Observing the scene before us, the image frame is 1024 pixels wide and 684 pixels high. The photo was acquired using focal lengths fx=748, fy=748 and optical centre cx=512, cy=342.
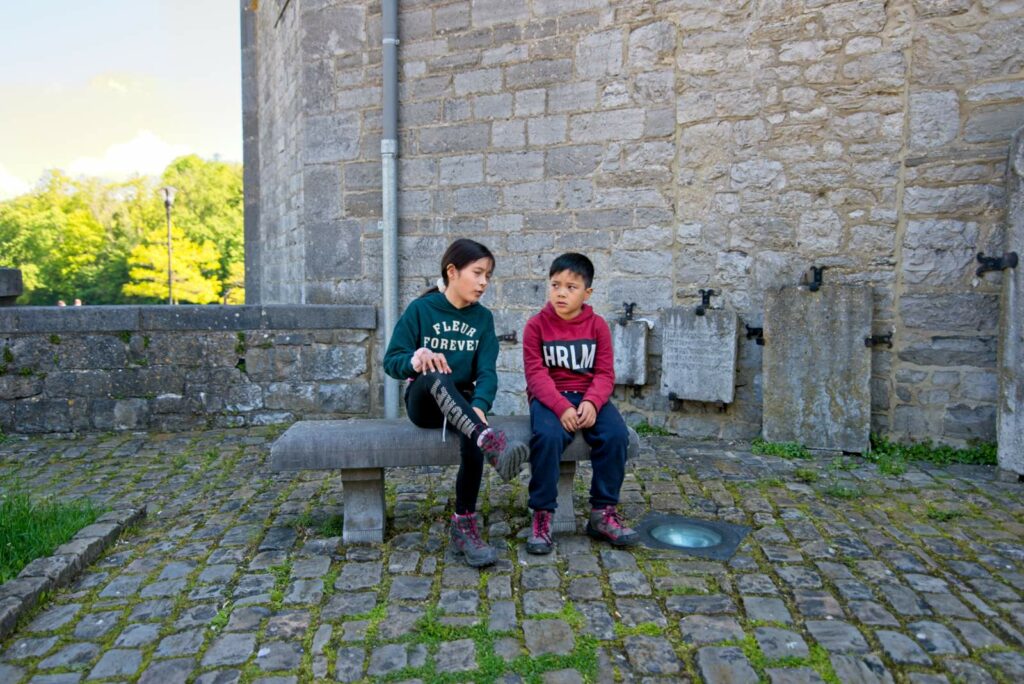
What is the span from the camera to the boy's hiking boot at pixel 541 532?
318 cm

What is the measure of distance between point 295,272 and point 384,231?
78.1 inches

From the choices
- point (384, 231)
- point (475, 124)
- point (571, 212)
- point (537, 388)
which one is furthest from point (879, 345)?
point (384, 231)

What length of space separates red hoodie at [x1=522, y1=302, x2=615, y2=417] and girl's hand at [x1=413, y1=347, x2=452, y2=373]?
470 mm

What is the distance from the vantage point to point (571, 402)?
3.37 meters

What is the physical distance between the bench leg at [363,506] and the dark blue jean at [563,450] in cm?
69

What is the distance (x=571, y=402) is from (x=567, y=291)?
500mm

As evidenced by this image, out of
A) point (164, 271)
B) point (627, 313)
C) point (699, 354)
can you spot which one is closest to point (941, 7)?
point (699, 354)

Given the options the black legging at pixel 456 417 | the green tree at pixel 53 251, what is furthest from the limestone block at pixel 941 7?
the green tree at pixel 53 251

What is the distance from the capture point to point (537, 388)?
131 inches

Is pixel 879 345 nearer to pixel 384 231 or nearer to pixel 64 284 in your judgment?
pixel 384 231

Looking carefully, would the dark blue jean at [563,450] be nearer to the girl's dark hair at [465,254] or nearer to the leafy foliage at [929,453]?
the girl's dark hair at [465,254]

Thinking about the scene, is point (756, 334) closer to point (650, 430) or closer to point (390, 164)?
point (650, 430)

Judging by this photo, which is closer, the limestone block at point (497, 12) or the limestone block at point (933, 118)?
the limestone block at point (933, 118)

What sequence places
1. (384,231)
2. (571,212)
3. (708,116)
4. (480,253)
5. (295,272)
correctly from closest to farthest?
(480,253) < (708,116) < (571,212) < (384,231) < (295,272)
